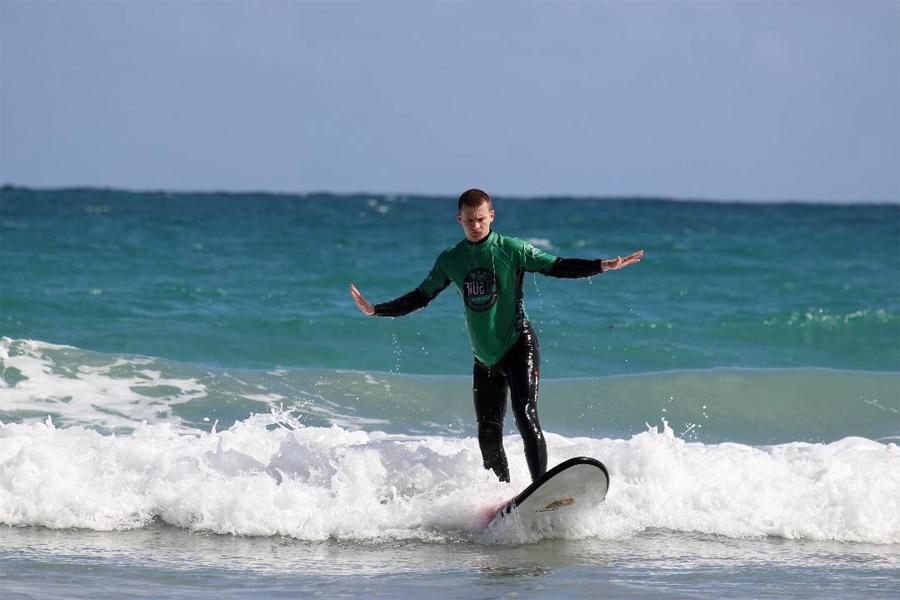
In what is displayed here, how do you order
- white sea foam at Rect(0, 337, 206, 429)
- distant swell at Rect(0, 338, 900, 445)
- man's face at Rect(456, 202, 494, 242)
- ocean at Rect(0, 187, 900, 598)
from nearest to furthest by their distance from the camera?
1. ocean at Rect(0, 187, 900, 598)
2. man's face at Rect(456, 202, 494, 242)
3. white sea foam at Rect(0, 337, 206, 429)
4. distant swell at Rect(0, 338, 900, 445)

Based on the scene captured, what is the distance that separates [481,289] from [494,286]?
76 millimetres

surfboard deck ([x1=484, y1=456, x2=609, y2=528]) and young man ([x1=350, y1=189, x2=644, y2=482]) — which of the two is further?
young man ([x1=350, y1=189, x2=644, y2=482])

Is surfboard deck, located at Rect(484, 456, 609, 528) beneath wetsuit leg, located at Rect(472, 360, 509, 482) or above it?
beneath

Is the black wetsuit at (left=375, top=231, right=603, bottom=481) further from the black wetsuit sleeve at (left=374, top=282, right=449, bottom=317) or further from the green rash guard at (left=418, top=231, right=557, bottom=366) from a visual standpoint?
the black wetsuit sleeve at (left=374, top=282, right=449, bottom=317)

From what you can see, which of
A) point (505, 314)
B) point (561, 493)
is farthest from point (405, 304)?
point (561, 493)

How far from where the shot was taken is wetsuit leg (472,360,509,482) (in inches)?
282

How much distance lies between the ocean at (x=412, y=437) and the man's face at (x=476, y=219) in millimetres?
1402

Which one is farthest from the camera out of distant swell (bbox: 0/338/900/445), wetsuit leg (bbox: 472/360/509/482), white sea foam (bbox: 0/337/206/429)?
distant swell (bbox: 0/338/900/445)

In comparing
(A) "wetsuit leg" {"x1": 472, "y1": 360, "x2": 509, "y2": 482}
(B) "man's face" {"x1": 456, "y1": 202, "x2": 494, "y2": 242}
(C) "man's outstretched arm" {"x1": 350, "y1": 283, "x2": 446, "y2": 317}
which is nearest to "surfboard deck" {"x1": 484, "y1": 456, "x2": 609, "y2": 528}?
(A) "wetsuit leg" {"x1": 472, "y1": 360, "x2": 509, "y2": 482}

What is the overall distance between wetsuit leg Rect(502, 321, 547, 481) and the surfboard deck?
145 millimetres

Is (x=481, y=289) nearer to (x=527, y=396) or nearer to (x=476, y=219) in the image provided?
(x=476, y=219)

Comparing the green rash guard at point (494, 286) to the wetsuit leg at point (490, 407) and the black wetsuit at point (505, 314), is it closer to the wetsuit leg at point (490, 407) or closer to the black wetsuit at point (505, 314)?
the black wetsuit at point (505, 314)

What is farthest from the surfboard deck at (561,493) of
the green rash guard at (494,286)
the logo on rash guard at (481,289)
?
the logo on rash guard at (481,289)

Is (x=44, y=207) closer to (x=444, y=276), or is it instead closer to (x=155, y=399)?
(x=155, y=399)
